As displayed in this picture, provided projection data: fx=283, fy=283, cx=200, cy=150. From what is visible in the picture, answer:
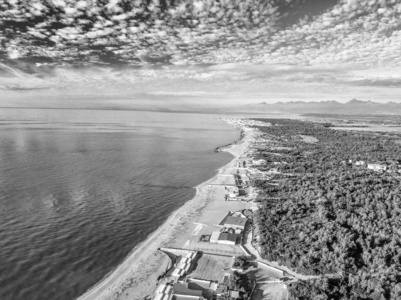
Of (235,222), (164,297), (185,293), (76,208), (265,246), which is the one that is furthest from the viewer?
(76,208)

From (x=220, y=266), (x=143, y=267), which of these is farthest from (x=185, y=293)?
(x=143, y=267)

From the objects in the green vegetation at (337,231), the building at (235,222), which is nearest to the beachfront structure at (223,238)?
the building at (235,222)

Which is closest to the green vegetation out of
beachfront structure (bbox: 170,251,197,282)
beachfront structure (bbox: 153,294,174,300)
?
beachfront structure (bbox: 170,251,197,282)

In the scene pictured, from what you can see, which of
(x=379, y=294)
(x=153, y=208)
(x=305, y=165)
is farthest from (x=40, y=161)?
(x=379, y=294)

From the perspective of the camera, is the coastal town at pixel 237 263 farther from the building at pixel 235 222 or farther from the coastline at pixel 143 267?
the coastline at pixel 143 267

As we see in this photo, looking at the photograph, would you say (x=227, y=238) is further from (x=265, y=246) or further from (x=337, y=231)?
(x=337, y=231)

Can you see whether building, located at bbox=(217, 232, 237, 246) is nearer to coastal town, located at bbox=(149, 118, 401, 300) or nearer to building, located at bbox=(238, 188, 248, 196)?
coastal town, located at bbox=(149, 118, 401, 300)
